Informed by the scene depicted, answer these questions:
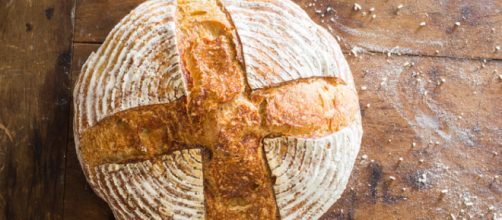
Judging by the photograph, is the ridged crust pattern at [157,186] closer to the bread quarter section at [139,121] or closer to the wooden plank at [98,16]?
the bread quarter section at [139,121]

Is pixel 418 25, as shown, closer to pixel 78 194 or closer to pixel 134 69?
pixel 134 69

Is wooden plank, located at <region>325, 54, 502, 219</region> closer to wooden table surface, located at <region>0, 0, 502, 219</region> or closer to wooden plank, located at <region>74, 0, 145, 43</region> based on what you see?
wooden table surface, located at <region>0, 0, 502, 219</region>

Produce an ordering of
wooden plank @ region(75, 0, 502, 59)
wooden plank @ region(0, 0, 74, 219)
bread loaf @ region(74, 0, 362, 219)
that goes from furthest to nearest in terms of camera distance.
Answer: wooden plank @ region(75, 0, 502, 59)
wooden plank @ region(0, 0, 74, 219)
bread loaf @ region(74, 0, 362, 219)

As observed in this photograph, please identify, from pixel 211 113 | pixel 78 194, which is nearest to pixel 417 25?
pixel 211 113

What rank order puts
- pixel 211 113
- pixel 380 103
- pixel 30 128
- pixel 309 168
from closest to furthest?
→ pixel 211 113
pixel 309 168
pixel 30 128
pixel 380 103

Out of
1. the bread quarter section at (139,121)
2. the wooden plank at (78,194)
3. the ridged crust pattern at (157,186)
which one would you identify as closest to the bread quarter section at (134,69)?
the bread quarter section at (139,121)

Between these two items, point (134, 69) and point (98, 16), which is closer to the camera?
point (134, 69)

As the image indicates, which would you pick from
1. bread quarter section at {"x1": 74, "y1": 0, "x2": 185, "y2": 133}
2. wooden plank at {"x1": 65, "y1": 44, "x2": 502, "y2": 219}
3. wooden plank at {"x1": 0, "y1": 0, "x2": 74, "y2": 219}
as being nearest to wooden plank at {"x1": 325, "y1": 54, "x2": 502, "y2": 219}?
wooden plank at {"x1": 65, "y1": 44, "x2": 502, "y2": 219}
